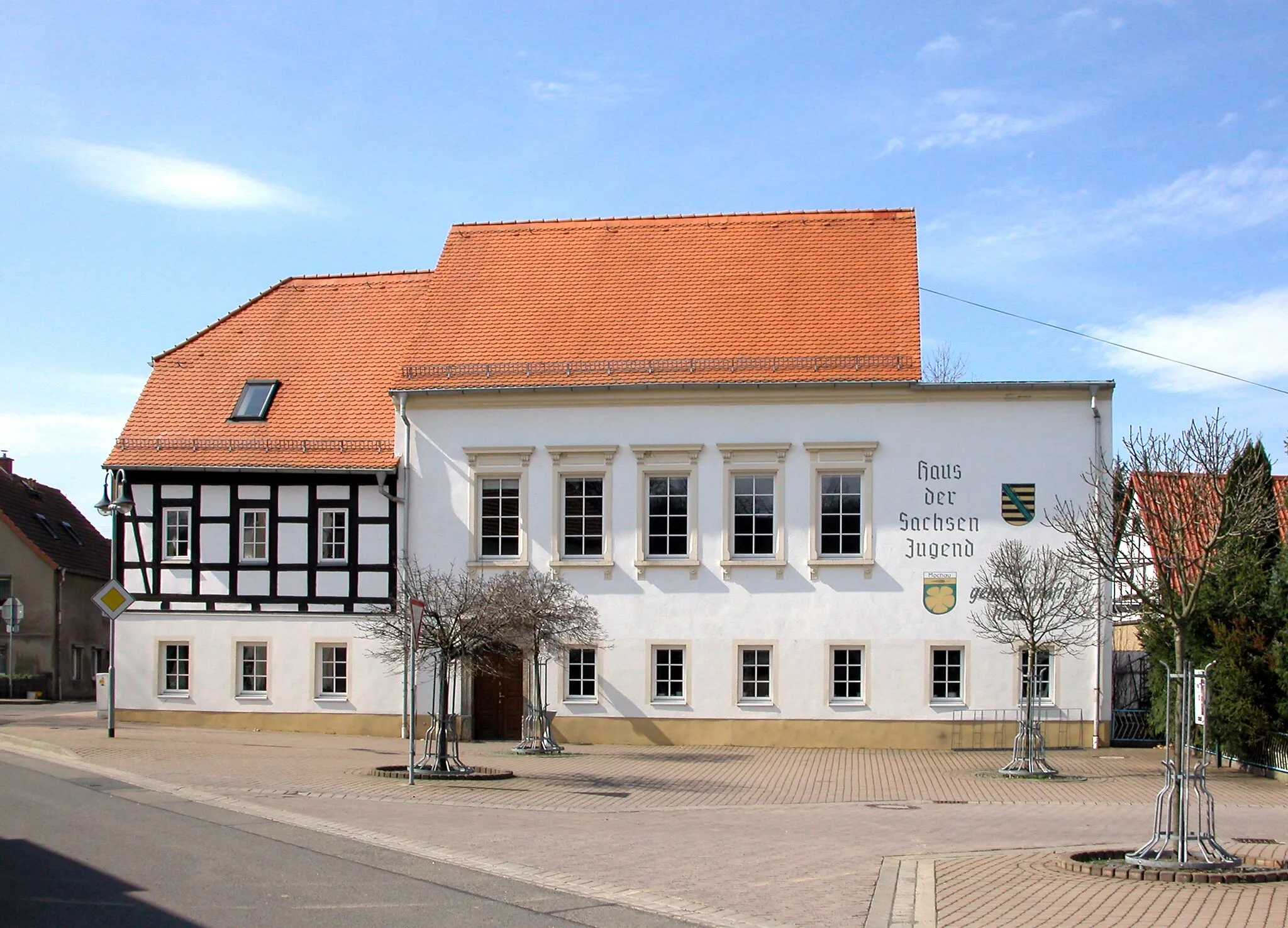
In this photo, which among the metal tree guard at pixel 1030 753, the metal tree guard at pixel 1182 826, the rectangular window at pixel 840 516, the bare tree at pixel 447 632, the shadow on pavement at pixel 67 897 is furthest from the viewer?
the rectangular window at pixel 840 516

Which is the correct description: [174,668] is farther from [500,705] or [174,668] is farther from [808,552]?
[808,552]

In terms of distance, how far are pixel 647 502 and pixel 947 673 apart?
6.56 metres

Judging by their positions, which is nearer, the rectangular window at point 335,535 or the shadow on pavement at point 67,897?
the shadow on pavement at point 67,897

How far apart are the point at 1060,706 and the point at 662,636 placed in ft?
24.8

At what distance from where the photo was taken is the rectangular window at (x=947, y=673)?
26.3 meters

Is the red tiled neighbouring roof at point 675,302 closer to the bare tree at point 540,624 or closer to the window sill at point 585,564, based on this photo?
the window sill at point 585,564

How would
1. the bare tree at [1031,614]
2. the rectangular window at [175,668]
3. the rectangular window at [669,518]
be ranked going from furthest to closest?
the rectangular window at [175,668] → the rectangular window at [669,518] → the bare tree at [1031,614]

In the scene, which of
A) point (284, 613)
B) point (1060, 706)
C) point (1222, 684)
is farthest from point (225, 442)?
point (1222, 684)

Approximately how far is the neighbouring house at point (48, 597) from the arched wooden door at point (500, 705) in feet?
68.2

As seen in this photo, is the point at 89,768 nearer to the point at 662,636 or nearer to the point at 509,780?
the point at 509,780

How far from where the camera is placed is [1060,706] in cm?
2608

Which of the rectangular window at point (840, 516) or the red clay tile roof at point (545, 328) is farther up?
the red clay tile roof at point (545, 328)

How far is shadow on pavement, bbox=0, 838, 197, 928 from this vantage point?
29.9ft

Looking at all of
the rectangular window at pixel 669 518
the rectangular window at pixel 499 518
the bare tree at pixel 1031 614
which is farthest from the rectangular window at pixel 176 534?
the bare tree at pixel 1031 614
